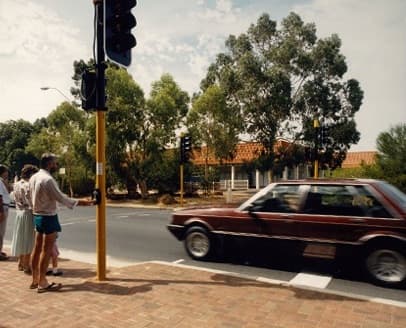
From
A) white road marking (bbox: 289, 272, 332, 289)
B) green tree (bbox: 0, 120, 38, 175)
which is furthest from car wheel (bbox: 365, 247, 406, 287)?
green tree (bbox: 0, 120, 38, 175)

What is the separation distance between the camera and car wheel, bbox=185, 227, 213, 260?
677 cm

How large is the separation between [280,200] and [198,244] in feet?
6.21

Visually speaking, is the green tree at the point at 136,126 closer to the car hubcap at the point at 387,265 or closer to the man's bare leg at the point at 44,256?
the man's bare leg at the point at 44,256

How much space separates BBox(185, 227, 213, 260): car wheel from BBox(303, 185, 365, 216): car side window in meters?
1.97

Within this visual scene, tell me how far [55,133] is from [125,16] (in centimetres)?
2901

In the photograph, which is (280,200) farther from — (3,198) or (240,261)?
(3,198)

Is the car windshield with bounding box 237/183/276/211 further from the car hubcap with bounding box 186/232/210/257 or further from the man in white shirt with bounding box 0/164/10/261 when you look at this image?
the man in white shirt with bounding box 0/164/10/261

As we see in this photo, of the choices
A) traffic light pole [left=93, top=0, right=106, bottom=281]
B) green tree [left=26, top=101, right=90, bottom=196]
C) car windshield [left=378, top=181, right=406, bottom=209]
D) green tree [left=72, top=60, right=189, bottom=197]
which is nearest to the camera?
traffic light pole [left=93, top=0, right=106, bottom=281]

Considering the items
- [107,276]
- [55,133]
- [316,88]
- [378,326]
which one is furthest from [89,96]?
[55,133]

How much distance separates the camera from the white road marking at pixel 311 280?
5250mm

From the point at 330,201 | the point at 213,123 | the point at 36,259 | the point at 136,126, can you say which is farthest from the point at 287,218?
the point at 213,123

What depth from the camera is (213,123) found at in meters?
26.8

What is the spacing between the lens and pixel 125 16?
16.7 feet

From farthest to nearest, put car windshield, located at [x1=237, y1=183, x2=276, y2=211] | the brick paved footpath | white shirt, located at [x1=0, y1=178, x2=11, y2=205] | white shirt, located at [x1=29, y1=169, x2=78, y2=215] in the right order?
car windshield, located at [x1=237, y1=183, x2=276, y2=211] < white shirt, located at [x1=0, y1=178, x2=11, y2=205] < white shirt, located at [x1=29, y1=169, x2=78, y2=215] < the brick paved footpath
